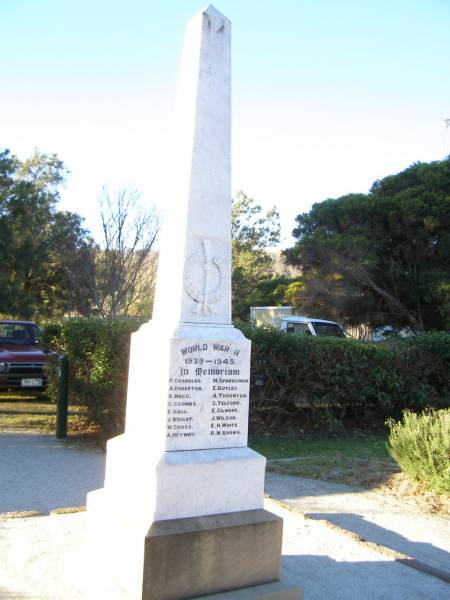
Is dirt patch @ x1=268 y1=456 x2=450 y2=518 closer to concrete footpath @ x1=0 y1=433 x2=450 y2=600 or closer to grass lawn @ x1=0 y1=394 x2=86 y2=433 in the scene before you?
concrete footpath @ x1=0 y1=433 x2=450 y2=600

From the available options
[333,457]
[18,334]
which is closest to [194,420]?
[333,457]

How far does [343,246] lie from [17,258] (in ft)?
43.1

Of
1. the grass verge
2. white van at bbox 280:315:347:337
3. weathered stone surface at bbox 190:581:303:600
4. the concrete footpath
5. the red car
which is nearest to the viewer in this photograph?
weathered stone surface at bbox 190:581:303:600

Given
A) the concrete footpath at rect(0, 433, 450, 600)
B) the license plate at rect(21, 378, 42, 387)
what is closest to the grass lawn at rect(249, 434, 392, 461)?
the concrete footpath at rect(0, 433, 450, 600)

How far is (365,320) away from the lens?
21234 mm

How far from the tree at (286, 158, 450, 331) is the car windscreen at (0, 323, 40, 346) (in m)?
10.8

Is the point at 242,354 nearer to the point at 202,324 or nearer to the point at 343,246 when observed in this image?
the point at 202,324

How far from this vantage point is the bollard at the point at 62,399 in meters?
9.30

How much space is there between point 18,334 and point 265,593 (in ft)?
38.1

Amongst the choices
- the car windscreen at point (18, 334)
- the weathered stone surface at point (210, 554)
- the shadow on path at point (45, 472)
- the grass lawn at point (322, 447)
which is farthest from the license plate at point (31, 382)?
the weathered stone surface at point (210, 554)

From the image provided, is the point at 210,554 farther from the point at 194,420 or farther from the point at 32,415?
the point at 32,415

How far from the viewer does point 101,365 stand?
870 cm

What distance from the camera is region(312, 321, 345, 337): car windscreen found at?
1641 centimetres

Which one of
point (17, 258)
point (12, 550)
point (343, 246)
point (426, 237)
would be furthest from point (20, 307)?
point (12, 550)
